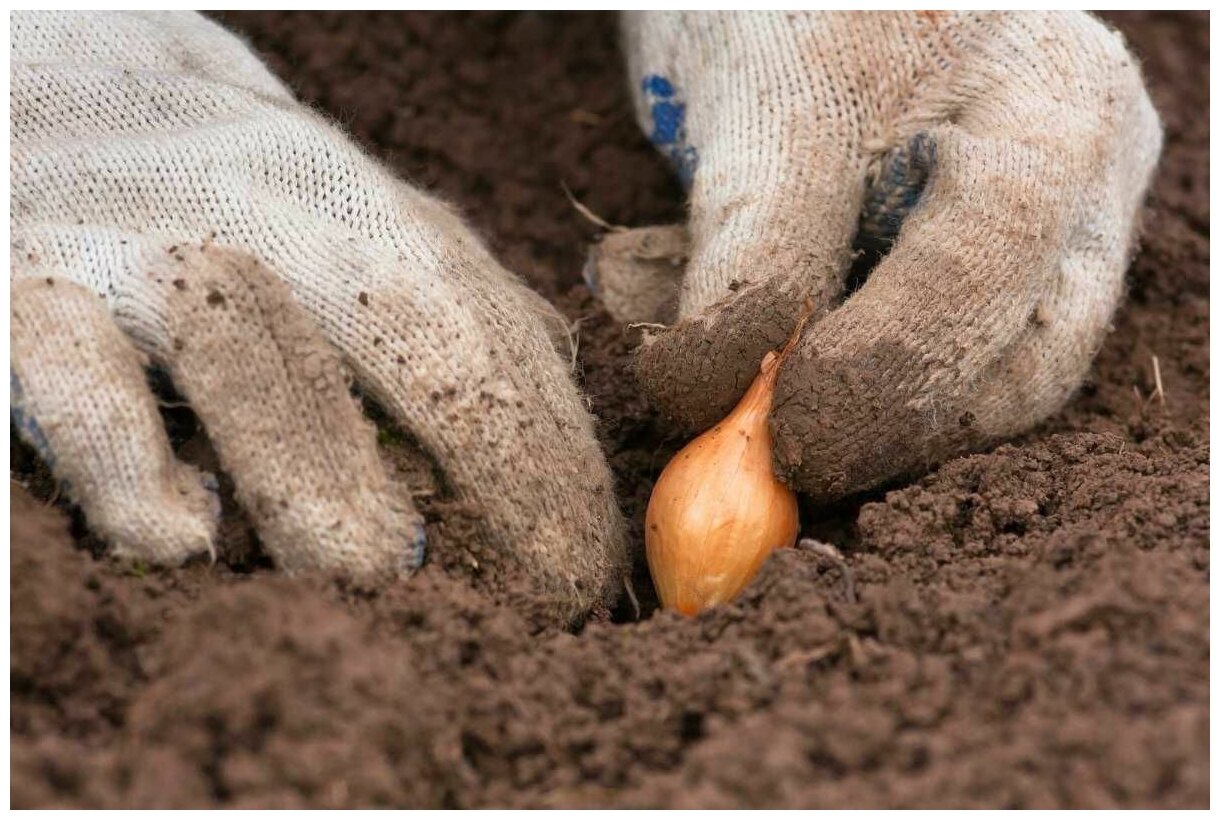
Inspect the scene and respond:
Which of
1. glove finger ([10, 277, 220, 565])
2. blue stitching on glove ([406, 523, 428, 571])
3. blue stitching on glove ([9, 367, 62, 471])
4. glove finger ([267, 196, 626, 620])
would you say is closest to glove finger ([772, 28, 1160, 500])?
glove finger ([267, 196, 626, 620])

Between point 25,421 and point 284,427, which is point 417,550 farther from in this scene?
point 25,421

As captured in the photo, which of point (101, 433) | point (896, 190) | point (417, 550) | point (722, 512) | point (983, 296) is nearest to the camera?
point (101, 433)

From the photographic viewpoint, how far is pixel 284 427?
4.92 ft

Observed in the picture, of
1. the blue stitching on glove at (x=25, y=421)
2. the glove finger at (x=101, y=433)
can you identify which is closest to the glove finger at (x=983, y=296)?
the glove finger at (x=101, y=433)

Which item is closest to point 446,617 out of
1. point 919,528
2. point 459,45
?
point 919,528

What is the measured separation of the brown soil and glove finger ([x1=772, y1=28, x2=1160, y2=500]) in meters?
0.10

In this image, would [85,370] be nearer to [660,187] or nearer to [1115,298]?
[660,187]

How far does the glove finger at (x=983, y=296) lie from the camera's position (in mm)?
1684

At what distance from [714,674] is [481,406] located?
1.68 feet

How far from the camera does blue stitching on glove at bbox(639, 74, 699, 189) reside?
231 centimetres

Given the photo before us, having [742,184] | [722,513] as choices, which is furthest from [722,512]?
[742,184]

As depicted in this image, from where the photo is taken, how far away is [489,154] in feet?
8.90

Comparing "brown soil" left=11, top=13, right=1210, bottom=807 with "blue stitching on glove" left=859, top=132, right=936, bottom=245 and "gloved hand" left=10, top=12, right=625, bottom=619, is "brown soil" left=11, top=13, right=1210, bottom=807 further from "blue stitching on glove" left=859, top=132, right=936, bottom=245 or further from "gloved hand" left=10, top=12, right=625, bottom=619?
"blue stitching on glove" left=859, top=132, right=936, bottom=245

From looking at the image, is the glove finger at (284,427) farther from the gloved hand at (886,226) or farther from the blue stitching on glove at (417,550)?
the gloved hand at (886,226)
